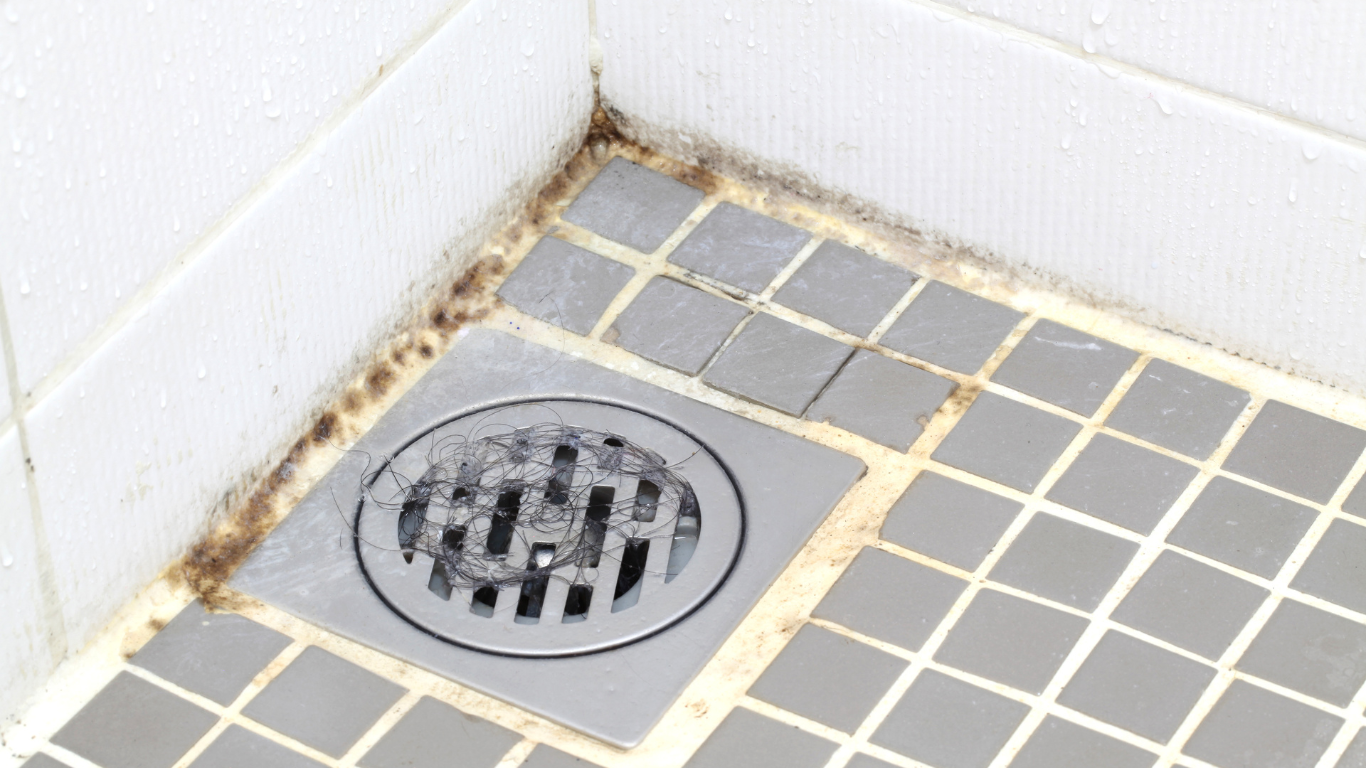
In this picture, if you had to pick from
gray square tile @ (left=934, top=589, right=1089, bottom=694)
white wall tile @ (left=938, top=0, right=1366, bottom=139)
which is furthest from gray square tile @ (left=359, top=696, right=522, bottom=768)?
white wall tile @ (left=938, top=0, right=1366, bottom=139)

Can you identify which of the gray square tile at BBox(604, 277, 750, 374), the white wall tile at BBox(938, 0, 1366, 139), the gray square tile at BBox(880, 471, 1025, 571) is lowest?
the gray square tile at BBox(880, 471, 1025, 571)

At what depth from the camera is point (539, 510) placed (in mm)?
2664

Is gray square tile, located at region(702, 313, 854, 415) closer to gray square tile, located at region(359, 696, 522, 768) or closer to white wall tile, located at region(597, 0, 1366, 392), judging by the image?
white wall tile, located at region(597, 0, 1366, 392)

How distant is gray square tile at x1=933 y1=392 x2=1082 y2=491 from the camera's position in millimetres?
2730

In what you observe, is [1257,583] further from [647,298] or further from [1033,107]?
[647,298]

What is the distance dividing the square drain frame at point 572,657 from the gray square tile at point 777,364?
0.07 m

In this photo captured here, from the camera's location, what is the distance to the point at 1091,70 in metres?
2.78

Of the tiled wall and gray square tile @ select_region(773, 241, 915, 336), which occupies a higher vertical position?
the tiled wall

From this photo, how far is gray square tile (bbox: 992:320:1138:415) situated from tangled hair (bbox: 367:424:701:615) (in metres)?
0.66

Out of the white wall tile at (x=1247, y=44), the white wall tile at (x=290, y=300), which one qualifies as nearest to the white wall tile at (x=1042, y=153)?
the white wall tile at (x=1247, y=44)

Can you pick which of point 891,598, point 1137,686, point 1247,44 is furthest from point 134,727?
point 1247,44

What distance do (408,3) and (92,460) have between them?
3.03 feet

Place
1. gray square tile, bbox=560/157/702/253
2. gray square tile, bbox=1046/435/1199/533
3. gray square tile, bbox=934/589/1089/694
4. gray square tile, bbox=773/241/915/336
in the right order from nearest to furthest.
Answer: gray square tile, bbox=934/589/1089/694 → gray square tile, bbox=1046/435/1199/533 → gray square tile, bbox=773/241/915/336 → gray square tile, bbox=560/157/702/253

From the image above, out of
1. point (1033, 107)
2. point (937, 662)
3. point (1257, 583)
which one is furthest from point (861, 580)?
point (1033, 107)
